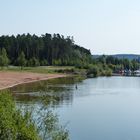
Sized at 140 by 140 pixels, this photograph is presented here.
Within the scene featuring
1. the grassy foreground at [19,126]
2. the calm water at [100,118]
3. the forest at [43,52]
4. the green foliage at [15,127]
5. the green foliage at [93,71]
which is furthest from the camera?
the forest at [43,52]

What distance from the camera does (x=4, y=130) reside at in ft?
51.4

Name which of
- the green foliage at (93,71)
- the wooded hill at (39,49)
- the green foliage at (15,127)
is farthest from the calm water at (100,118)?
the wooded hill at (39,49)

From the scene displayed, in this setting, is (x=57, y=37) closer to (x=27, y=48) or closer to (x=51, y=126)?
(x=27, y=48)

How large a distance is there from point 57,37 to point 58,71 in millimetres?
39478

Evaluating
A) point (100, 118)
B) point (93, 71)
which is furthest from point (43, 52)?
point (100, 118)

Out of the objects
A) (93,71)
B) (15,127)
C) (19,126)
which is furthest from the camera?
(93,71)

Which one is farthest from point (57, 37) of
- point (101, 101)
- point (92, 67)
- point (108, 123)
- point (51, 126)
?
point (51, 126)

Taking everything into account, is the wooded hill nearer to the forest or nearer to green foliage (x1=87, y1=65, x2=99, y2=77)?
the forest

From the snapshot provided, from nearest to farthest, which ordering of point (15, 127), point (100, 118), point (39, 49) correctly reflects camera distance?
point (15, 127), point (100, 118), point (39, 49)

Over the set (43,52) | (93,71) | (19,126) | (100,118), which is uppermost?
(43,52)

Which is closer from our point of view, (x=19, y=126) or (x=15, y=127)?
(x=15, y=127)

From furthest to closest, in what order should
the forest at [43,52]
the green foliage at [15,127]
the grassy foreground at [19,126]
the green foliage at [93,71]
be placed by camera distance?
1. the forest at [43,52]
2. the green foliage at [93,71]
3. the grassy foreground at [19,126]
4. the green foliage at [15,127]

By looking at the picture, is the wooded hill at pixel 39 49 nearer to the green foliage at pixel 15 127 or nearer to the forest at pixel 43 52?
the forest at pixel 43 52

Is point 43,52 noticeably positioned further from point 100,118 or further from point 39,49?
point 100,118
